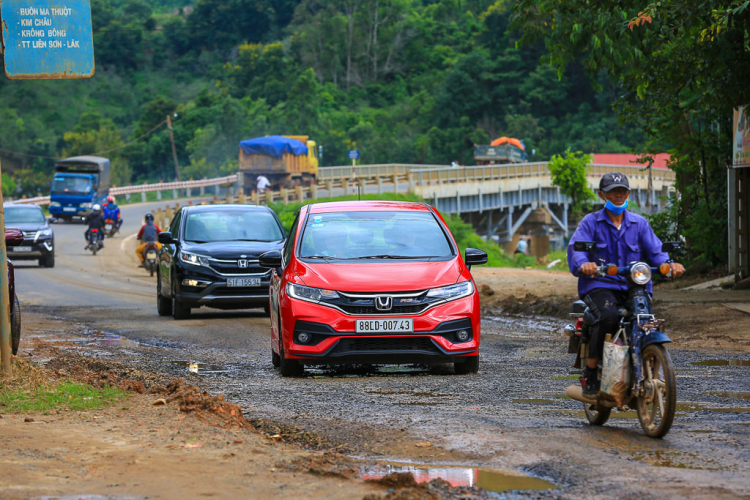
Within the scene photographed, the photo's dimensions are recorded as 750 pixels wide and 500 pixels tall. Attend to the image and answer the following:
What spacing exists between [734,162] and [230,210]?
27.2 ft

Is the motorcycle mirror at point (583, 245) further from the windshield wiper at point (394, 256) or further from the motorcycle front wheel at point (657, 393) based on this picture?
the windshield wiper at point (394, 256)

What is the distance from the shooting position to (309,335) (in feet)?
29.8

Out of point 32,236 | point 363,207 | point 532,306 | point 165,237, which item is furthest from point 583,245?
point 32,236

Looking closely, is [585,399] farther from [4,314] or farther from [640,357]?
[4,314]

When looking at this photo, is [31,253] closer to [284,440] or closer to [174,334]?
[174,334]

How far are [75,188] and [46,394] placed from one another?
50.2 metres

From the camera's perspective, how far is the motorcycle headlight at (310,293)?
9.08m

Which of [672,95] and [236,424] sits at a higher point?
[672,95]

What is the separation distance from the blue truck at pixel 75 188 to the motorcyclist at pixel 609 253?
50.5 m

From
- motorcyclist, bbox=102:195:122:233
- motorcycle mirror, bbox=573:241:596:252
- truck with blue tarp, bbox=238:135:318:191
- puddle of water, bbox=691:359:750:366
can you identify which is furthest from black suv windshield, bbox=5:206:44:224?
truck with blue tarp, bbox=238:135:318:191

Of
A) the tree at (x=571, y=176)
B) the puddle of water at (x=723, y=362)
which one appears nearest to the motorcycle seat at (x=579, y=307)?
the puddle of water at (x=723, y=362)

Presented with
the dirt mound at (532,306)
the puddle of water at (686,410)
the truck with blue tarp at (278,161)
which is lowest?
the dirt mound at (532,306)

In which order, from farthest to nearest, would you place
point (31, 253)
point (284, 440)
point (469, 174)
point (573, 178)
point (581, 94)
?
point (581, 94) < point (469, 174) < point (573, 178) < point (31, 253) < point (284, 440)

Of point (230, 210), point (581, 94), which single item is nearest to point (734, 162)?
point (230, 210)
